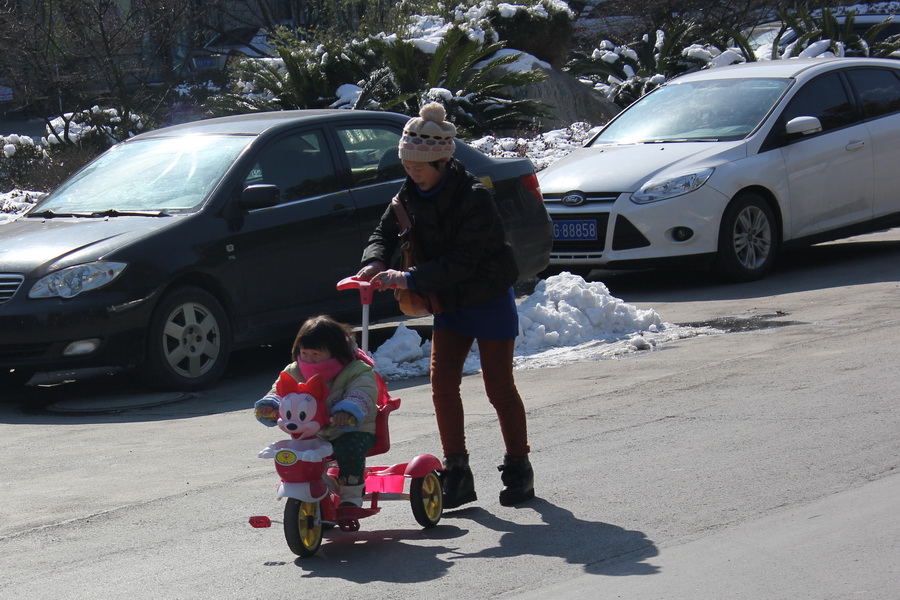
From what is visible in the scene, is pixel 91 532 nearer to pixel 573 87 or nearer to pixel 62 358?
pixel 62 358

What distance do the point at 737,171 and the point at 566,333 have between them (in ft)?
9.54

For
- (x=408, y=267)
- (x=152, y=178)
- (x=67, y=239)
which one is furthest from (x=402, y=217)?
(x=152, y=178)

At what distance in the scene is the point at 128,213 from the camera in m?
8.29

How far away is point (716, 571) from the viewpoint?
416 cm

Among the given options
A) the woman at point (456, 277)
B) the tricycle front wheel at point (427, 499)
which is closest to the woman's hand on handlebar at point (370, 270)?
the woman at point (456, 277)

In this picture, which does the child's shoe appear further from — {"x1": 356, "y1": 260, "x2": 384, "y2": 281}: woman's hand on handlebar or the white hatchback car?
the white hatchback car

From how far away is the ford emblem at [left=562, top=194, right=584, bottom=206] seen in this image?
35.8ft

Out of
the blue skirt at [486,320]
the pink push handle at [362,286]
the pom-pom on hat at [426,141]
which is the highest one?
the pom-pom on hat at [426,141]

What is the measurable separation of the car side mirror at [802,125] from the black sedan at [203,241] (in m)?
2.78

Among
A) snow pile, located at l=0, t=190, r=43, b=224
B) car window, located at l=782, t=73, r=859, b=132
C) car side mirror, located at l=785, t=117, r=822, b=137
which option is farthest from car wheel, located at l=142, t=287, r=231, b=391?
car window, located at l=782, t=73, r=859, b=132

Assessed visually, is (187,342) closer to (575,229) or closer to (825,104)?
(575,229)

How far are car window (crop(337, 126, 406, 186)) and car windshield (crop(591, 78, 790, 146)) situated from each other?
11.0ft

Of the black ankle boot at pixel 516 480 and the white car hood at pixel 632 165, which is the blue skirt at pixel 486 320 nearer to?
the black ankle boot at pixel 516 480

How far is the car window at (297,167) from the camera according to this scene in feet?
28.1
